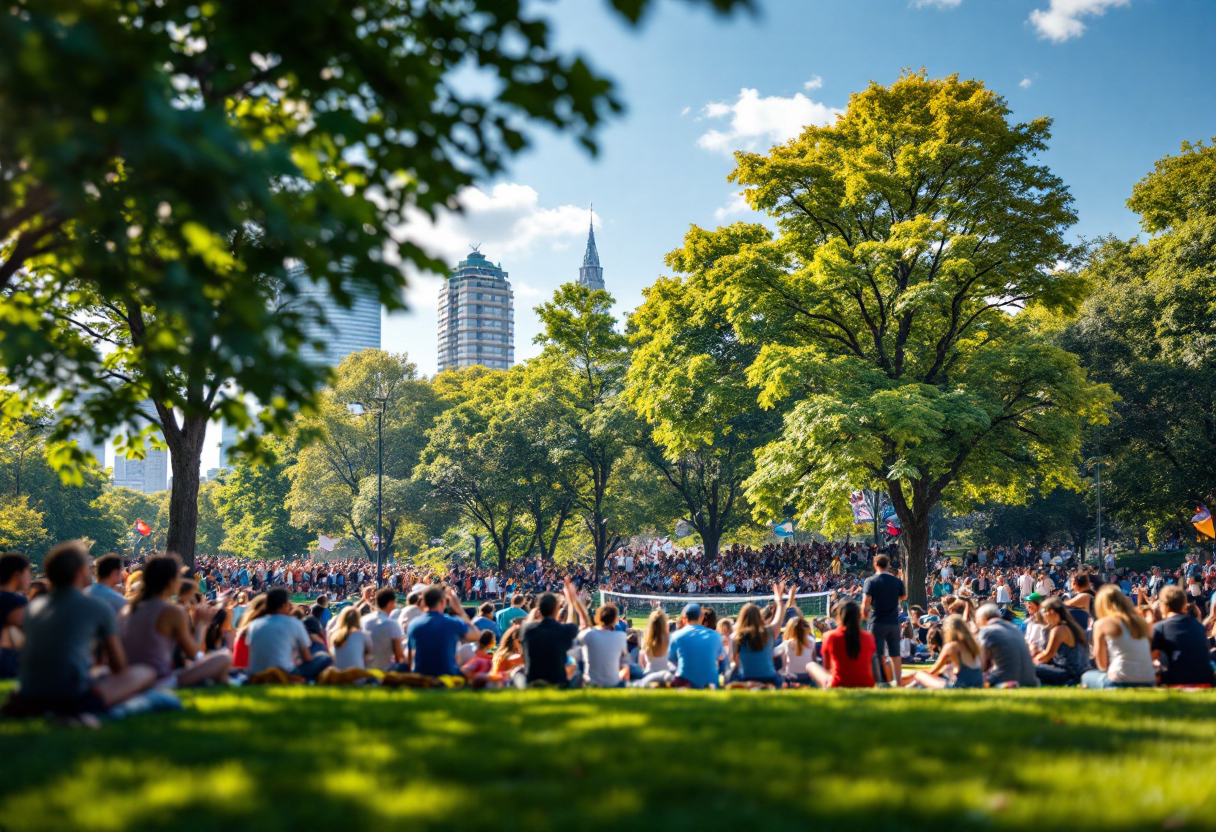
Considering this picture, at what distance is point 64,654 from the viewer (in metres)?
5.30

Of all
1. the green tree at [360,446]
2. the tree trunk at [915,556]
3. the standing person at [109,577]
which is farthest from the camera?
the green tree at [360,446]

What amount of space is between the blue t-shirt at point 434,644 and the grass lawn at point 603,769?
2918mm

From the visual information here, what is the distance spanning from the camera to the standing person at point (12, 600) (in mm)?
8031

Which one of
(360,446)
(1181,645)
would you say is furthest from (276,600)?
(360,446)

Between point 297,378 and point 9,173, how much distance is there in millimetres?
2523

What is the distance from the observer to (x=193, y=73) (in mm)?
5246

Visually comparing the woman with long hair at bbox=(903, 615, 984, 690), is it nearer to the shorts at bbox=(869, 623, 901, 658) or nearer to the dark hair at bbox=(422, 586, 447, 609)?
the shorts at bbox=(869, 623, 901, 658)

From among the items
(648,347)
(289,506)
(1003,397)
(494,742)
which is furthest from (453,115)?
(289,506)

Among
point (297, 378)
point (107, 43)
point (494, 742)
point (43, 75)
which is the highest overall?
point (107, 43)

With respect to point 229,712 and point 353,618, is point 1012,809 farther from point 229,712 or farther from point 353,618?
point 353,618

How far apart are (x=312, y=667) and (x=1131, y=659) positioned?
9.03 meters

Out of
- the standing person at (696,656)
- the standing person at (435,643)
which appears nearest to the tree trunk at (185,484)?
the standing person at (435,643)

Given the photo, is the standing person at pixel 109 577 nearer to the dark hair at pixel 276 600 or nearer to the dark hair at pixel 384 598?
the dark hair at pixel 276 600

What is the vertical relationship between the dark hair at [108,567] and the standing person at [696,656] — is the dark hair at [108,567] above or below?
above
